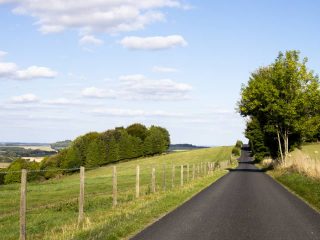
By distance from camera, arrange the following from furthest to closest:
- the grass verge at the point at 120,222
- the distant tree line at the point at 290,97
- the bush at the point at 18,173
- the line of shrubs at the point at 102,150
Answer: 1. the line of shrubs at the point at 102,150
2. the bush at the point at 18,173
3. the distant tree line at the point at 290,97
4. the grass verge at the point at 120,222

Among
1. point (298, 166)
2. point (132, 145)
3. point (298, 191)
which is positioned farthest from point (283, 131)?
point (132, 145)

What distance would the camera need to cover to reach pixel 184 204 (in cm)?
1852

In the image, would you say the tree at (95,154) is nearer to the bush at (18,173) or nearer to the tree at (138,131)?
the bush at (18,173)

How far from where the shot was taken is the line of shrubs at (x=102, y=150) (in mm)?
125312

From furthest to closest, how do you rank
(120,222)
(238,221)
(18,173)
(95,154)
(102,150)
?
(102,150), (95,154), (18,173), (238,221), (120,222)

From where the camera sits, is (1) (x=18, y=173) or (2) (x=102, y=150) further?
(2) (x=102, y=150)

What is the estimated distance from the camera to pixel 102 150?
13000 cm

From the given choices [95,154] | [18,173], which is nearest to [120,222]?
[18,173]

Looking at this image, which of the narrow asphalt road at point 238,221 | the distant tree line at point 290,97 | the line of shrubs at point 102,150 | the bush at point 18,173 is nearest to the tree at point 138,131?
the line of shrubs at point 102,150

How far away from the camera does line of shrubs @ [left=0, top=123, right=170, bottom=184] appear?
12531 centimetres

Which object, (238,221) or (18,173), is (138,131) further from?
(238,221)

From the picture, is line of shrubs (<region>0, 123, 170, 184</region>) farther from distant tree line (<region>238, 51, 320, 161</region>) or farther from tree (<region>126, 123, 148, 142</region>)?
distant tree line (<region>238, 51, 320, 161</region>)

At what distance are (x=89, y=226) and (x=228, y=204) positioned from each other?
7584mm

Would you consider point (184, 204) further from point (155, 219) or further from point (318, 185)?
point (318, 185)
